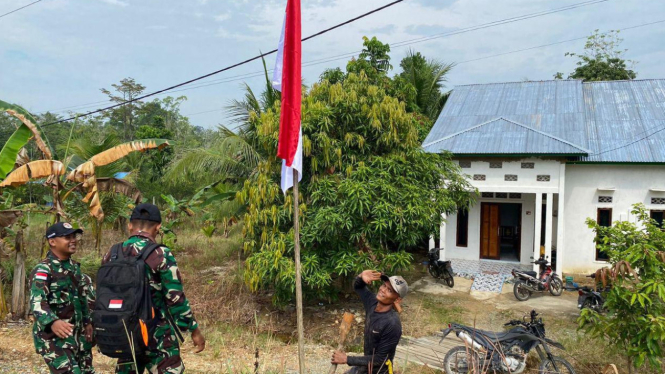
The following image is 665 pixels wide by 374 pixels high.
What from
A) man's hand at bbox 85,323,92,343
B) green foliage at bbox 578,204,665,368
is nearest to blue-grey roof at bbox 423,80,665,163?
green foliage at bbox 578,204,665,368

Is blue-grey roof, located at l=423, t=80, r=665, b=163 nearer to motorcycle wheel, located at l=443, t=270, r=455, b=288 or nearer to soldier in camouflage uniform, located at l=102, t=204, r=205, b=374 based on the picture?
motorcycle wheel, located at l=443, t=270, r=455, b=288

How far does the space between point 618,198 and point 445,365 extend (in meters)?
7.97

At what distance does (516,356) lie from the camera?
5895mm

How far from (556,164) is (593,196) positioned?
1.61m

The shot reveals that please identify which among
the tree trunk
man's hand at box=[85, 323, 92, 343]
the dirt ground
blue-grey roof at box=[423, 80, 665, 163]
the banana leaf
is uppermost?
blue-grey roof at box=[423, 80, 665, 163]

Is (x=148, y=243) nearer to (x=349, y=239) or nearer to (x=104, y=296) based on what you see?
(x=104, y=296)

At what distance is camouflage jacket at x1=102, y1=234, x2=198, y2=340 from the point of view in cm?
320

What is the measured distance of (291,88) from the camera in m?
3.48

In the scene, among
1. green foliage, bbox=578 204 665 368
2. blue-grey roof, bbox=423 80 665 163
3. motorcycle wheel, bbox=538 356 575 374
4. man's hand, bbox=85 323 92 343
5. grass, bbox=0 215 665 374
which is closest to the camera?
man's hand, bbox=85 323 92 343

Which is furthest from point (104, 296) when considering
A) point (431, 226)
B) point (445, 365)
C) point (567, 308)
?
point (567, 308)

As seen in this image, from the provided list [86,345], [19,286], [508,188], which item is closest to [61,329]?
[86,345]

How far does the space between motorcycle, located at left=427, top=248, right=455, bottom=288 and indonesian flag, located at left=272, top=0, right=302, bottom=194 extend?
8008 mm

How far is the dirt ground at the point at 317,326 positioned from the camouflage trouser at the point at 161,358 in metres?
1.65

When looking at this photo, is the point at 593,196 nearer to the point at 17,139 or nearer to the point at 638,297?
the point at 638,297
